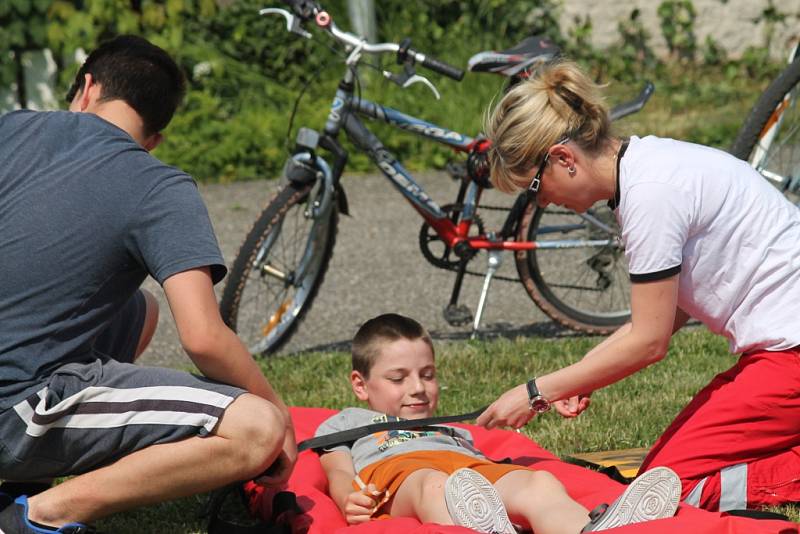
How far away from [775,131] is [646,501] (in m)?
3.06

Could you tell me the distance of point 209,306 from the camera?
10.5 feet

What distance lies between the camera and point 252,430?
131 inches

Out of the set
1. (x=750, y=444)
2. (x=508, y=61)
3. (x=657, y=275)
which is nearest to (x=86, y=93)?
(x=657, y=275)

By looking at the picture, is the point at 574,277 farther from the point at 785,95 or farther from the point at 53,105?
the point at 53,105

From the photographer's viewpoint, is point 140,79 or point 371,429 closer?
point 140,79

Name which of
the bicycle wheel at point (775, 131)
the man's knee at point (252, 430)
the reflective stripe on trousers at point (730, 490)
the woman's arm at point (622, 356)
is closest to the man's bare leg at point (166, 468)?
the man's knee at point (252, 430)

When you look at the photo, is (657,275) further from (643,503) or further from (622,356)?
(643,503)

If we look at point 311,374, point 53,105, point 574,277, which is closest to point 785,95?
point 574,277

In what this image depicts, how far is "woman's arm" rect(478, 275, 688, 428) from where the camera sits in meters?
3.35

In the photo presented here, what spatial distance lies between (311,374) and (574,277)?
1486mm

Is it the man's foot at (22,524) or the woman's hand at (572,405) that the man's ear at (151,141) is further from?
the woman's hand at (572,405)

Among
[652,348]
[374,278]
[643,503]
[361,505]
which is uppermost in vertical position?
[652,348]

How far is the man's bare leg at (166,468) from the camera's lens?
3.31m

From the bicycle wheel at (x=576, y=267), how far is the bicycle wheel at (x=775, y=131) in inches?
28.1
